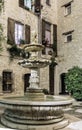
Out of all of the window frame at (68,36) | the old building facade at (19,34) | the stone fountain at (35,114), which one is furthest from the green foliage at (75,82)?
the stone fountain at (35,114)

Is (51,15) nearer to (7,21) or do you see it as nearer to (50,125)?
(7,21)

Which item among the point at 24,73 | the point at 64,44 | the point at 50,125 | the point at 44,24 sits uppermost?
the point at 44,24

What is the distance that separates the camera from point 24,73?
51.6 ft

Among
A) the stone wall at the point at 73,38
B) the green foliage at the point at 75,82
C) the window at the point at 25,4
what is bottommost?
the green foliage at the point at 75,82

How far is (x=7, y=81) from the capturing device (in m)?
14.5

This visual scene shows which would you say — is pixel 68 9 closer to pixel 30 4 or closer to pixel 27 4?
pixel 30 4

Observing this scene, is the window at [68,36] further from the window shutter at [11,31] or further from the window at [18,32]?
the window shutter at [11,31]

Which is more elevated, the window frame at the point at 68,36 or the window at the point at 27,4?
the window at the point at 27,4

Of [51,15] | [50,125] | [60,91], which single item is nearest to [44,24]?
[51,15]

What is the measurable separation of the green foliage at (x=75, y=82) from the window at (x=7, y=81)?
12.0 feet

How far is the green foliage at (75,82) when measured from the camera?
1505cm

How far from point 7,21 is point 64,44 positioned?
16.5 feet

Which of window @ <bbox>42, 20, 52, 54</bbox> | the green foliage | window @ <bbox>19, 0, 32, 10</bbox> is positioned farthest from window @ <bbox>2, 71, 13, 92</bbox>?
window @ <bbox>19, 0, 32, 10</bbox>

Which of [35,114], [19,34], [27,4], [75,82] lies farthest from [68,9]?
[35,114]
